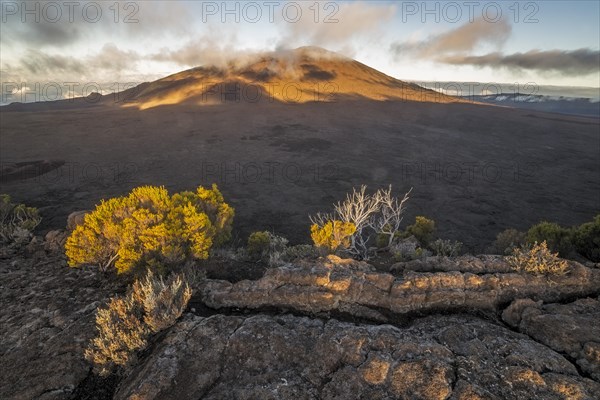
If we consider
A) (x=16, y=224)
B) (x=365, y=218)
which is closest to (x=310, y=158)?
(x=365, y=218)

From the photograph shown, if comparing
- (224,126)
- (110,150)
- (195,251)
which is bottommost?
(195,251)

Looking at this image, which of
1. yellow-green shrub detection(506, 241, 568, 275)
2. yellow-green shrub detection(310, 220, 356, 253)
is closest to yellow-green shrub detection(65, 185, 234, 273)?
yellow-green shrub detection(310, 220, 356, 253)

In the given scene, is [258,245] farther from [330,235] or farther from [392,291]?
[392,291]

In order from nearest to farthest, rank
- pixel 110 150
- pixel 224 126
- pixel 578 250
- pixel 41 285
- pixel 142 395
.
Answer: pixel 142 395
pixel 41 285
pixel 578 250
pixel 110 150
pixel 224 126

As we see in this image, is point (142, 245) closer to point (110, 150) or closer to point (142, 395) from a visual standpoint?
point (142, 395)

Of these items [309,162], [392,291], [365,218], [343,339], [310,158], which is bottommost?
[343,339]

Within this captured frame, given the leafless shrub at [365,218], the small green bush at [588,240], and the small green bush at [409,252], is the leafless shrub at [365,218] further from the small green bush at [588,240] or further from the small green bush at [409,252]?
the small green bush at [588,240]

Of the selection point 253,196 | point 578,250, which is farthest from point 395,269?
point 253,196
